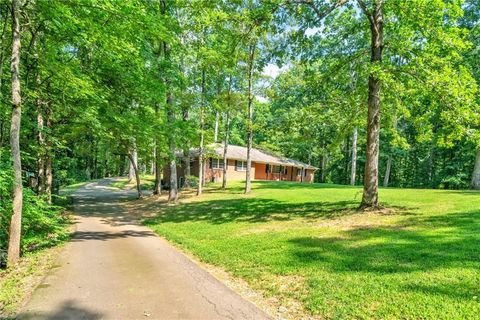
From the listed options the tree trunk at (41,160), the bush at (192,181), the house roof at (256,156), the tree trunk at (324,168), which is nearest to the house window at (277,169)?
the house roof at (256,156)

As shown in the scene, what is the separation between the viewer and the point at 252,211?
51.6 ft

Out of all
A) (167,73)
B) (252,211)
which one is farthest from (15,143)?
(252,211)

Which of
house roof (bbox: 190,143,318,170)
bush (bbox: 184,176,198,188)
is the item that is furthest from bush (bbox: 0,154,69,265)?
house roof (bbox: 190,143,318,170)

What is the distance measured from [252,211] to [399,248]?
27.5ft

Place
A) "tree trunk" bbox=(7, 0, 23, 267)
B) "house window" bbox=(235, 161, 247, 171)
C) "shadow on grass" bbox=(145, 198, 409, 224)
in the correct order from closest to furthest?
"tree trunk" bbox=(7, 0, 23, 267)
"shadow on grass" bbox=(145, 198, 409, 224)
"house window" bbox=(235, 161, 247, 171)

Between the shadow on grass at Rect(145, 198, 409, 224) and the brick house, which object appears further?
the brick house

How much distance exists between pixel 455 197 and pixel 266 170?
87.7 ft

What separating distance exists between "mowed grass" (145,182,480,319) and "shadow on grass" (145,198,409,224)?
10cm

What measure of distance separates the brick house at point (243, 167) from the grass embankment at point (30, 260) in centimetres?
1874

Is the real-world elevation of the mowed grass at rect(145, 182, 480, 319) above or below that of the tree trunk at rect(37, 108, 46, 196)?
below

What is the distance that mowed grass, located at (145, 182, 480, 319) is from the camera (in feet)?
18.0

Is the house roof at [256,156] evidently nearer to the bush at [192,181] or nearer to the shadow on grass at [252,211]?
the bush at [192,181]

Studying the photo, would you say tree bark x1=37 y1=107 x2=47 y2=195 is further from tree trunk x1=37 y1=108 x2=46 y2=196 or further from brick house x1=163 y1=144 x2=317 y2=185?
brick house x1=163 y1=144 x2=317 y2=185

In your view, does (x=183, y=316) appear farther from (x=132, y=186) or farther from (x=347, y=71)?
(x=132, y=186)
